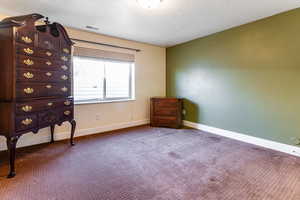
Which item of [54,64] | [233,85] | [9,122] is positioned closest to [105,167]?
[9,122]

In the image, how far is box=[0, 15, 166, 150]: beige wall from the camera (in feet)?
9.95

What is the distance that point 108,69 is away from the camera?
360cm

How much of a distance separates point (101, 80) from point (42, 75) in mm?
1449

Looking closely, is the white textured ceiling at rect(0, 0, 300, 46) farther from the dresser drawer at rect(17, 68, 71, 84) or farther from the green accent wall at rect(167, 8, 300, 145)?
the dresser drawer at rect(17, 68, 71, 84)

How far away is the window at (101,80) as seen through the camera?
321 cm

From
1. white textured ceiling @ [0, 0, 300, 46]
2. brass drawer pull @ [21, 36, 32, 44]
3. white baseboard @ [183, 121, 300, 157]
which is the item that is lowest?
white baseboard @ [183, 121, 300, 157]

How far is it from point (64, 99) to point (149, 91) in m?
2.26

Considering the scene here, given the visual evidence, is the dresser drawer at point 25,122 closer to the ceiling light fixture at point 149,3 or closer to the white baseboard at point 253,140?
the ceiling light fixture at point 149,3

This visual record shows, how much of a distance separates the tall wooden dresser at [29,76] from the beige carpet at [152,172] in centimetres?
44

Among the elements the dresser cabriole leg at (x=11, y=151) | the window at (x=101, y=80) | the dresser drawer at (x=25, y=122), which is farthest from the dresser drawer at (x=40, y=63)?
the dresser cabriole leg at (x=11, y=151)

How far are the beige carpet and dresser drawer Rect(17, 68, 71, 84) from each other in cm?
112

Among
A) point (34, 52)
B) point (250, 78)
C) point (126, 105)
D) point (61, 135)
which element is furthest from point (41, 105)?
point (250, 78)

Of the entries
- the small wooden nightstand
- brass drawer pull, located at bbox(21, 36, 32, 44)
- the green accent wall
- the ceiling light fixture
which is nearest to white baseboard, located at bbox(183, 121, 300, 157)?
the green accent wall

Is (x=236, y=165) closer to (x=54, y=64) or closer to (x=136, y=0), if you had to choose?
Result: (x=136, y=0)
